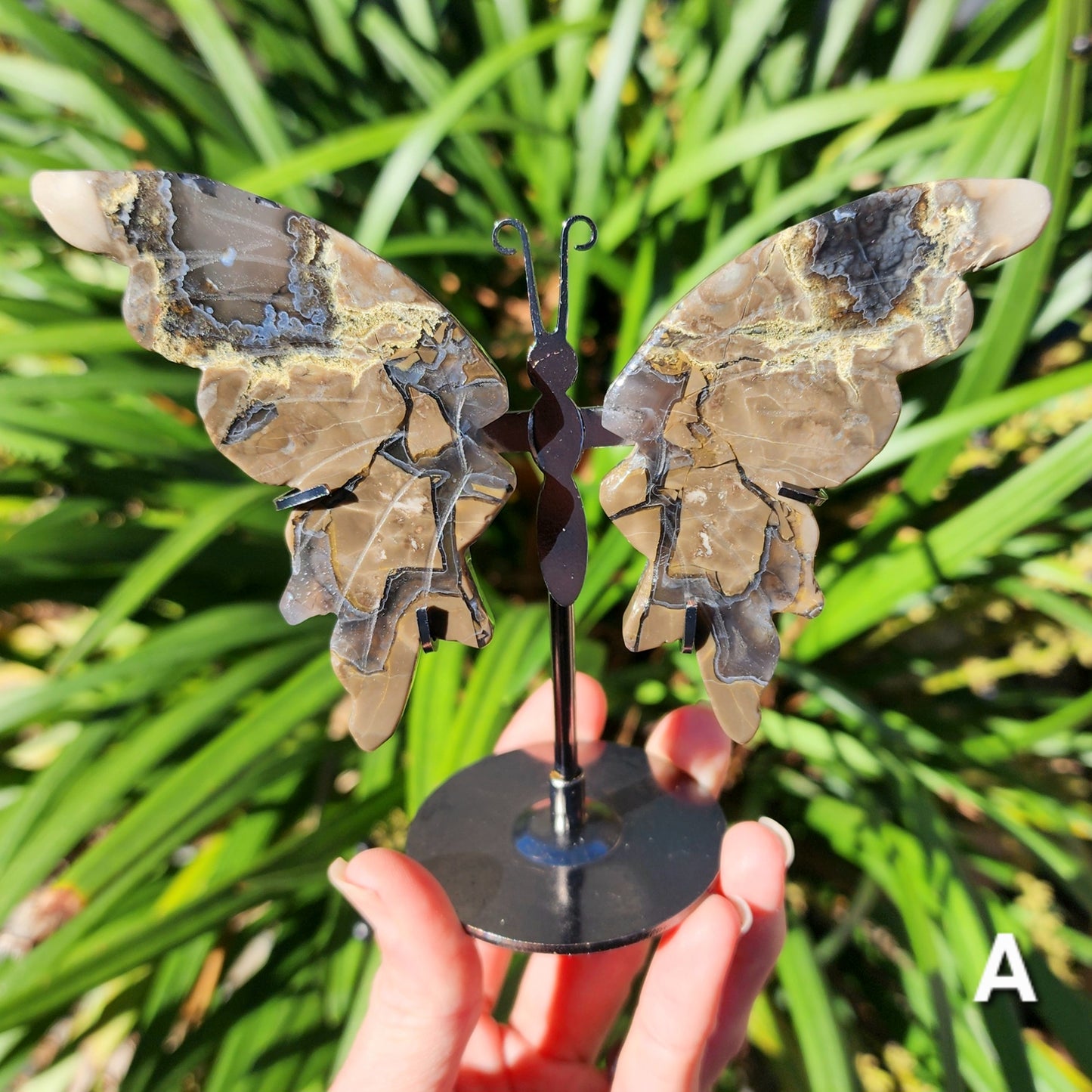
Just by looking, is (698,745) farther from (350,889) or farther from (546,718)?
(350,889)

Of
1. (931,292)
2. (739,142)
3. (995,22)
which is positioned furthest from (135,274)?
(995,22)

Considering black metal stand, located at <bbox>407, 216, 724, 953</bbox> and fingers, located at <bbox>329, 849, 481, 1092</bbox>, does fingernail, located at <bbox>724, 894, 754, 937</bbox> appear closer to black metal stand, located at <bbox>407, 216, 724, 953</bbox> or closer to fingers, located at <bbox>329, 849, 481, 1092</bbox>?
black metal stand, located at <bbox>407, 216, 724, 953</bbox>

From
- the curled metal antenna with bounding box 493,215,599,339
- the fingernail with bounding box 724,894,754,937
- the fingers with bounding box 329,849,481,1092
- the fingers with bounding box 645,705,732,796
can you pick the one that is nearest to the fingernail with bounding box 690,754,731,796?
the fingers with bounding box 645,705,732,796

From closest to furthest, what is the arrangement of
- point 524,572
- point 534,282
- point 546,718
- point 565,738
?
1. point 534,282
2. point 565,738
3. point 546,718
4. point 524,572

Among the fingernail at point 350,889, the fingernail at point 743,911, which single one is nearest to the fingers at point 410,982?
the fingernail at point 350,889

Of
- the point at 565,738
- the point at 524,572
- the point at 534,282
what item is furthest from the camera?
the point at 524,572

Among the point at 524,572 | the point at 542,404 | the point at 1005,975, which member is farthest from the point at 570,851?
the point at 524,572

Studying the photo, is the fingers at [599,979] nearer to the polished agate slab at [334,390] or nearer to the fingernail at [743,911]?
the fingernail at [743,911]
